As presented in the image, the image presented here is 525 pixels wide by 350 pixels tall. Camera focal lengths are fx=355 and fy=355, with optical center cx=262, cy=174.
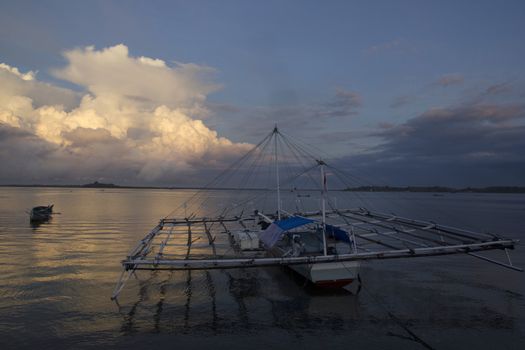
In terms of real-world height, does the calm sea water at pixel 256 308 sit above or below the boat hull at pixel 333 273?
below

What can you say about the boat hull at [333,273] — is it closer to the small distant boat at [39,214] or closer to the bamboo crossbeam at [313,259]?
the bamboo crossbeam at [313,259]

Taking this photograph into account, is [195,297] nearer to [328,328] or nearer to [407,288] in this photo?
[328,328]

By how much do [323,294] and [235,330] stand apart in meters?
6.26

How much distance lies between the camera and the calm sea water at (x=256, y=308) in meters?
13.4

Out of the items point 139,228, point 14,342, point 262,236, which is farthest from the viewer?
point 139,228

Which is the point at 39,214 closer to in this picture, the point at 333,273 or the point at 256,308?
the point at 256,308

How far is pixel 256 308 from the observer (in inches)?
656

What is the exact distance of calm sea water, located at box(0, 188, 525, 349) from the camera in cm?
1338

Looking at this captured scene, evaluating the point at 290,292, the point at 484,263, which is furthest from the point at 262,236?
the point at 484,263

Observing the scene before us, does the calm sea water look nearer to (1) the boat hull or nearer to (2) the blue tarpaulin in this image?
(1) the boat hull

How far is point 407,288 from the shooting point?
1994cm

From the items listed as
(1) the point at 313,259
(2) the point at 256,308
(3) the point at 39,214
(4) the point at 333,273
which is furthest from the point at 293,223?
(3) the point at 39,214

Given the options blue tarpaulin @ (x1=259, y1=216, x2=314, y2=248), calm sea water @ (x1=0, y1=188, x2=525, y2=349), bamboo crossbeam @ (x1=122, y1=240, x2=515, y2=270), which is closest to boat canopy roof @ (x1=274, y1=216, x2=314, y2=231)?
blue tarpaulin @ (x1=259, y1=216, x2=314, y2=248)

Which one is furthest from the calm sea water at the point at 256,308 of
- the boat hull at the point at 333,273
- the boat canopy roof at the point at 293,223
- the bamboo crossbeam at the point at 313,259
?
the boat canopy roof at the point at 293,223
